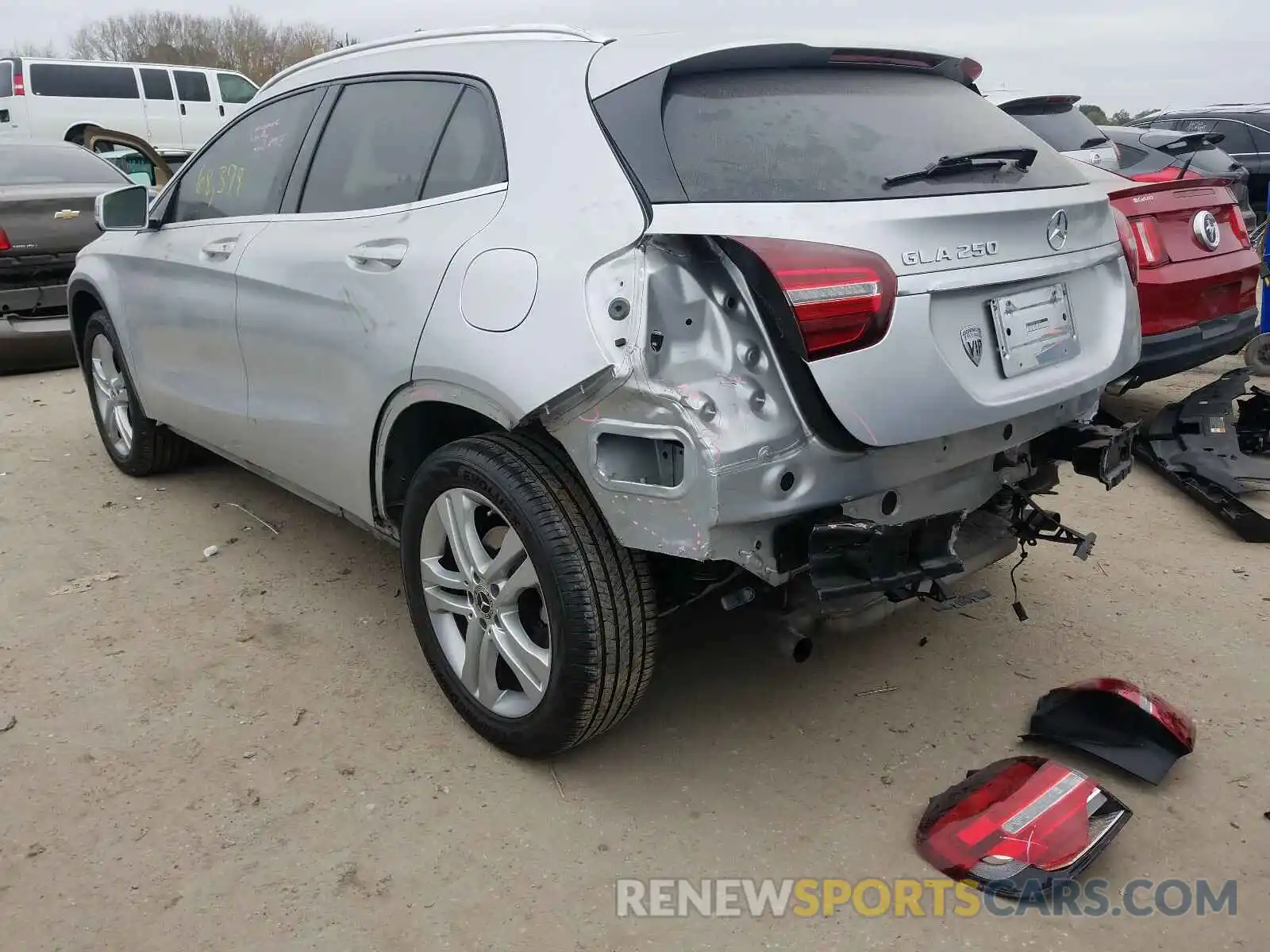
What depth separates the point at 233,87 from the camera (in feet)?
61.2

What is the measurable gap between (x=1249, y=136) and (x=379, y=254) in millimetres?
13564

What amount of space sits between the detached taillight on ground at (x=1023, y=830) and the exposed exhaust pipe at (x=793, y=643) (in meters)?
0.48

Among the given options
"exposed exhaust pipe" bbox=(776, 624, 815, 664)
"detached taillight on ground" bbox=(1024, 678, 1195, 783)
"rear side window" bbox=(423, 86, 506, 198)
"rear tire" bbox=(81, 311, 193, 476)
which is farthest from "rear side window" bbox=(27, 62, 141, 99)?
"detached taillight on ground" bbox=(1024, 678, 1195, 783)

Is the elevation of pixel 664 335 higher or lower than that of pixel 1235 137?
higher

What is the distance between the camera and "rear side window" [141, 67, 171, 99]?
1755cm

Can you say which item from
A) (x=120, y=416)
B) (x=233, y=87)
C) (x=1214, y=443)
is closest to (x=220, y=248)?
(x=120, y=416)

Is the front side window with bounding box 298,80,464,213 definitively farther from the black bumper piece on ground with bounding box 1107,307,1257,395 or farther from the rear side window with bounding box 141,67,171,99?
the rear side window with bounding box 141,67,171,99

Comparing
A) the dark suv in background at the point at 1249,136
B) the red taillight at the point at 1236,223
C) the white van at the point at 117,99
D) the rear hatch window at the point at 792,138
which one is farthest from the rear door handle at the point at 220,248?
the white van at the point at 117,99

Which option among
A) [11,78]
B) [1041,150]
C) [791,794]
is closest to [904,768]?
[791,794]

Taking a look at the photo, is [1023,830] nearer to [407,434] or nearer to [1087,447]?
[1087,447]

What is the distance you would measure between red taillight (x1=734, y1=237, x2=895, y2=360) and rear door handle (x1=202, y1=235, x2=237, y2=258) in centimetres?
218

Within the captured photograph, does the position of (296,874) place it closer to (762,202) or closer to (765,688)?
(765,688)

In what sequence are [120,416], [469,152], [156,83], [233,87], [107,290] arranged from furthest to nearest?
[233,87] < [156,83] < [120,416] < [107,290] < [469,152]

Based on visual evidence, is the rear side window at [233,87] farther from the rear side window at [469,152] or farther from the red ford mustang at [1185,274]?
the rear side window at [469,152]
